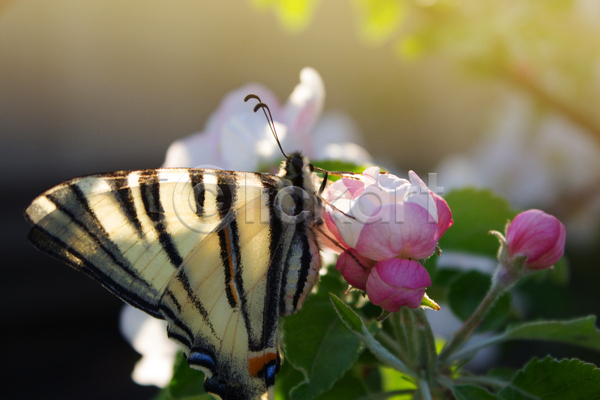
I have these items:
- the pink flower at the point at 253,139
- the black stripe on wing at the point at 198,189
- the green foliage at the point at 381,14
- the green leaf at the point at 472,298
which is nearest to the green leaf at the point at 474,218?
the green leaf at the point at 472,298

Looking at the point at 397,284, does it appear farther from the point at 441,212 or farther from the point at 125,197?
the point at 125,197

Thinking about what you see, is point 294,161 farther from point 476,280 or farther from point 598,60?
point 598,60

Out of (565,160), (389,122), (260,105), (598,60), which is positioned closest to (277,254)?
(260,105)

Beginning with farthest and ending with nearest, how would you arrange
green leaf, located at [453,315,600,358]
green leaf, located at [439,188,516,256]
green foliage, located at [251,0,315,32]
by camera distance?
green foliage, located at [251,0,315,32]
green leaf, located at [439,188,516,256]
green leaf, located at [453,315,600,358]

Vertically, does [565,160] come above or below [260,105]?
below

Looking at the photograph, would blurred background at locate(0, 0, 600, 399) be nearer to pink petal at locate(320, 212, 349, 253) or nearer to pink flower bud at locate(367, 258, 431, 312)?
pink petal at locate(320, 212, 349, 253)

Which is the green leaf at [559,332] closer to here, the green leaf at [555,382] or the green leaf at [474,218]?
the green leaf at [555,382]

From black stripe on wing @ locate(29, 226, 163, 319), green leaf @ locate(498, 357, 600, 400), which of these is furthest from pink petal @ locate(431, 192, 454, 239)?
black stripe on wing @ locate(29, 226, 163, 319)
